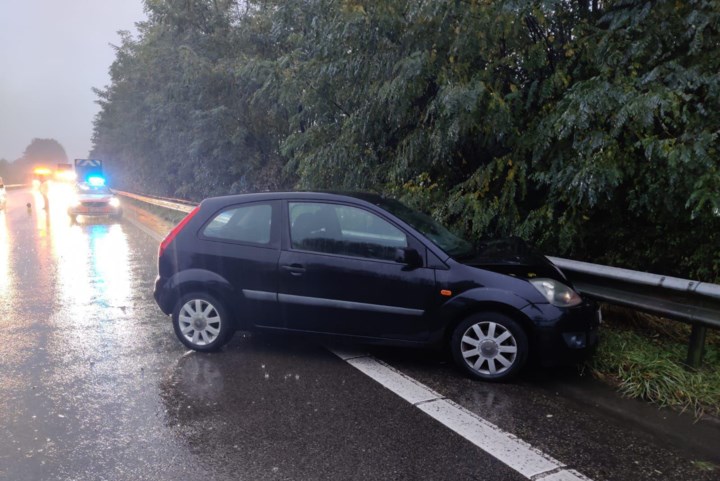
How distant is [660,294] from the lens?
14.9 ft

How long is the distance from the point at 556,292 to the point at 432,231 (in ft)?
4.03

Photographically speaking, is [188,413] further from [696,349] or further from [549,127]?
[549,127]

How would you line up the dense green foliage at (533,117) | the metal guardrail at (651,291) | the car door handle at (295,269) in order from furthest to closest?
the dense green foliage at (533,117), the car door handle at (295,269), the metal guardrail at (651,291)

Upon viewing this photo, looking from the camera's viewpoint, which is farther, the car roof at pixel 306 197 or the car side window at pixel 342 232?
the car roof at pixel 306 197

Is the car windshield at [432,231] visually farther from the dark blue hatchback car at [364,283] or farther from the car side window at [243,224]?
the car side window at [243,224]

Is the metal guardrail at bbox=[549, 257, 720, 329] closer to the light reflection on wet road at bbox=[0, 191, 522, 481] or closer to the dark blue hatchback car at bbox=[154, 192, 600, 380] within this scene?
the dark blue hatchback car at bbox=[154, 192, 600, 380]

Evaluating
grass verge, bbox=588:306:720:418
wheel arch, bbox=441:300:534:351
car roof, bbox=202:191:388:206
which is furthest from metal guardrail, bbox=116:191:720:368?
car roof, bbox=202:191:388:206

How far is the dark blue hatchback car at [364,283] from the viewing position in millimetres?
4387

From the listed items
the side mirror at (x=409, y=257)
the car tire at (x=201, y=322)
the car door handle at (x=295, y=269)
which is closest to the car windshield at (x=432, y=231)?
the side mirror at (x=409, y=257)

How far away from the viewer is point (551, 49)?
668 cm

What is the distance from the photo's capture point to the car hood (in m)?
4.51

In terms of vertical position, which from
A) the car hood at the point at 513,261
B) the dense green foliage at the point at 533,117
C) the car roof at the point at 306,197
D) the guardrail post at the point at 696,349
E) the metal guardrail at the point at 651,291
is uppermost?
the dense green foliage at the point at 533,117

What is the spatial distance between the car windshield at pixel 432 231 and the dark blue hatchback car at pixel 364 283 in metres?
0.02

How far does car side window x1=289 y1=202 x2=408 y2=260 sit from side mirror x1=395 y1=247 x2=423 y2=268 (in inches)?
5.2
